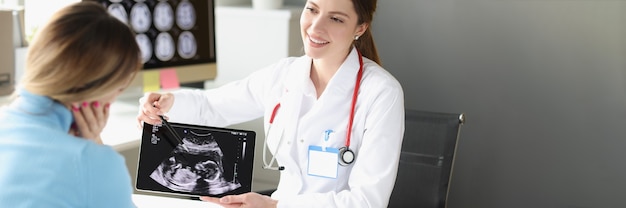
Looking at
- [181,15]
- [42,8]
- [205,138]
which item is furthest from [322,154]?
[42,8]

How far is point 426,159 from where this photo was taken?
225 cm

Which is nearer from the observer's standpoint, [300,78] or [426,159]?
[300,78]

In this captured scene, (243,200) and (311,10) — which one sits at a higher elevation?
(311,10)

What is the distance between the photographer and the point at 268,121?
2092 millimetres

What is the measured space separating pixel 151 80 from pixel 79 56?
1.58 m

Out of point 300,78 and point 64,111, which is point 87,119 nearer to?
point 64,111

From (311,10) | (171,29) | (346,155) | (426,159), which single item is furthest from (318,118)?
(171,29)

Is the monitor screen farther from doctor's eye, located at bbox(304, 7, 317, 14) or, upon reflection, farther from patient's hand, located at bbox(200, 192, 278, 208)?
patient's hand, located at bbox(200, 192, 278, 208)

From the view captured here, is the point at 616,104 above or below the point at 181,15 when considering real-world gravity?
below

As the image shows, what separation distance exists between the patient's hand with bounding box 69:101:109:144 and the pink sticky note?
1472 millimetres

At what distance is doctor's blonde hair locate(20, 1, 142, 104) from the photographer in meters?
1.15

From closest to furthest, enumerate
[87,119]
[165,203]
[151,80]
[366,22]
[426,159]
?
[87,119] < [165,203] < [366,22] < [426,159] < [151,80]

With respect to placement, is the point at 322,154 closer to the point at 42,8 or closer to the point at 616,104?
the point at 616,104

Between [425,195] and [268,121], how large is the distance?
488mm
